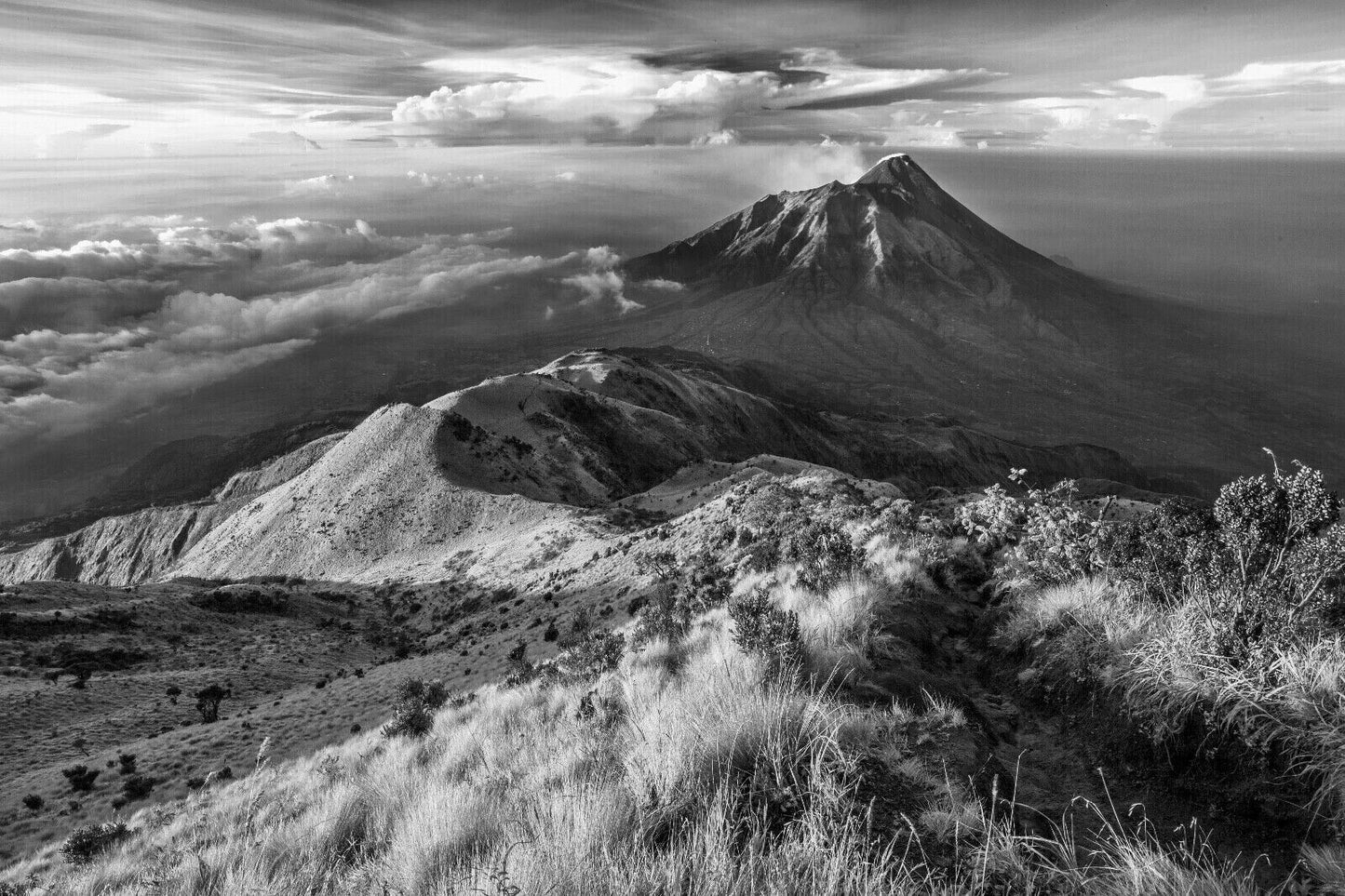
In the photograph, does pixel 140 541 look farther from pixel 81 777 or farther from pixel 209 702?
pixel 81 777

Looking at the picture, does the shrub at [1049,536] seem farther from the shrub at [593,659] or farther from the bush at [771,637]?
the shrub at [593,659]

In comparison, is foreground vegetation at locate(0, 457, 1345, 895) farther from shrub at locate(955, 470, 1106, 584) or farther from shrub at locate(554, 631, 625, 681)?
shrub at locate(554, 631, 625, 681)

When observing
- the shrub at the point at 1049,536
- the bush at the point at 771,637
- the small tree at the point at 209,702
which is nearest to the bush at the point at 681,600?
the bush at the point at 771,637

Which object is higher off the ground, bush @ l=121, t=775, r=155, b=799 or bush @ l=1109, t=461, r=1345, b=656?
bush @ l=1109, t=461, r=1345, b=656

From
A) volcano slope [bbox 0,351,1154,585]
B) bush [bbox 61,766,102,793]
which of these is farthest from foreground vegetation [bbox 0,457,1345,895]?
volcano slope [bbox 0,351,1154,585]

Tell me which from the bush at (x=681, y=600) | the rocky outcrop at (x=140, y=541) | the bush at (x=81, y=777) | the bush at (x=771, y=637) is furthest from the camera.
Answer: the rocky outcrop at (x=140, y=541)
